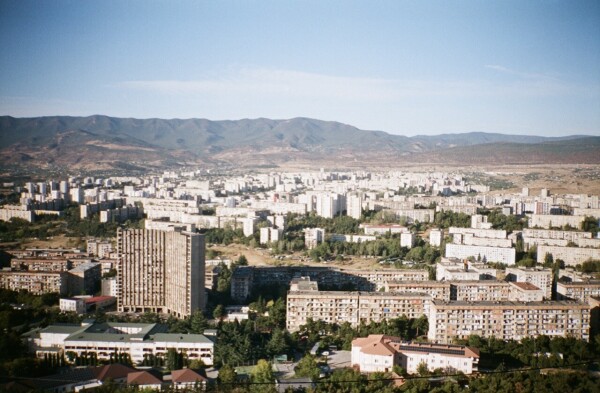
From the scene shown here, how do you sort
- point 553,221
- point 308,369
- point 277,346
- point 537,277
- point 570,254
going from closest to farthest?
point 308,369 → point 277,346 → point 537,277 → point 570,254 → point 553,221

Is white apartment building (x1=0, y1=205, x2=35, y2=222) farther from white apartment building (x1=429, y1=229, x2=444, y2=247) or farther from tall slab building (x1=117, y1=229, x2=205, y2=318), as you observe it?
white apartment building (x1=429, y1=229, x2=444, y2=247)

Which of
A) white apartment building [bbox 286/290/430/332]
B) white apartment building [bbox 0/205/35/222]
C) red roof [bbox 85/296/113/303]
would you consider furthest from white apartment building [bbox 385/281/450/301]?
white apartment building [bbox 0/205/35/222]

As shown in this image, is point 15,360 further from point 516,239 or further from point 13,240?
point 516,239

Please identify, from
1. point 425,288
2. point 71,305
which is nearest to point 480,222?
point 425,288

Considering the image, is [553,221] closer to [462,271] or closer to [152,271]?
[462,271]

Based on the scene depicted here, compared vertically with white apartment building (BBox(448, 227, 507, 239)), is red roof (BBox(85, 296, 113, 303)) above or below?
below

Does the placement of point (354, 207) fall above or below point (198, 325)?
above

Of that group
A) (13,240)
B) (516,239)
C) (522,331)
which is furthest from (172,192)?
(522,331)
